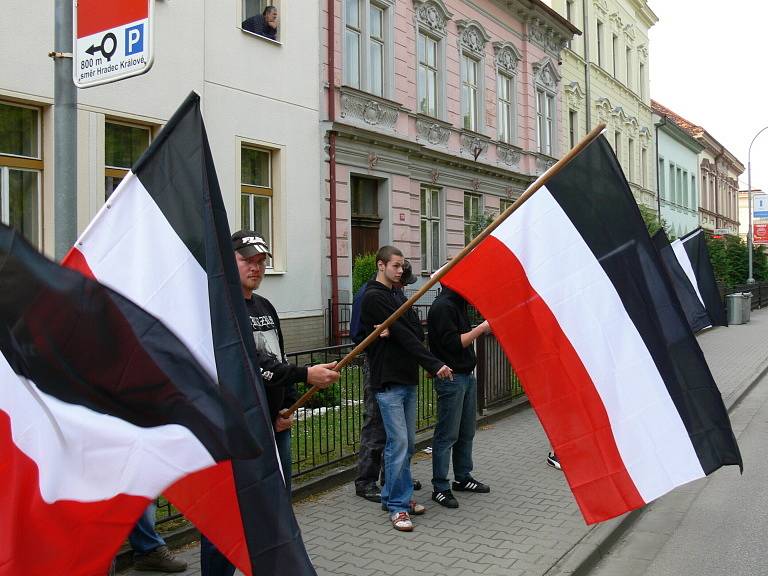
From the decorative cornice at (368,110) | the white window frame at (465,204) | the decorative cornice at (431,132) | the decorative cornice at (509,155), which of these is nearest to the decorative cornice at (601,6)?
the decorative cornice at (509,155)

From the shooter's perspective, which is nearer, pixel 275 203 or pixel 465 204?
pixel 275 203

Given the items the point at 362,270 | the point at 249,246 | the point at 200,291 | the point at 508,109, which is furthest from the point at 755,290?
the point at 200,291

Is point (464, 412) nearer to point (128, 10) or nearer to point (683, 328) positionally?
point (683, 328)

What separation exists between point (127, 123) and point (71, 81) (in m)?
7.64

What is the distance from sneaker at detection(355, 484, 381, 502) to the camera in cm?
642

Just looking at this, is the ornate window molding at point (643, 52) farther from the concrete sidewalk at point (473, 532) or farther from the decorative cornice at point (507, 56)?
the concrete sidewalk at point (473, 532)

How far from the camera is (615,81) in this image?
3341cm

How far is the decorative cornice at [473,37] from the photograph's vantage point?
2031 centimetres

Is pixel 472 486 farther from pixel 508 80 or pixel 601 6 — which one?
pixel 601 6

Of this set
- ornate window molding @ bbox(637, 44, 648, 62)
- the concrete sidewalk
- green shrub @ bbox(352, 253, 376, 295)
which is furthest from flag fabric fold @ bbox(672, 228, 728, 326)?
ornate window molding @ bbox(637, 44, 648, 62)

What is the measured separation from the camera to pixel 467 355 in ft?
20.5

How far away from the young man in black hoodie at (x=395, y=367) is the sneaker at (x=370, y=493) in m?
0.64

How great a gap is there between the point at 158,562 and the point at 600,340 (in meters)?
2.88

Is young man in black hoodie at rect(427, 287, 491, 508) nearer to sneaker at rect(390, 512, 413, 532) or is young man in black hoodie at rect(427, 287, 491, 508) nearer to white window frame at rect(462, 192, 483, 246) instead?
sneaker at rect(390, 512, 413, 532)
